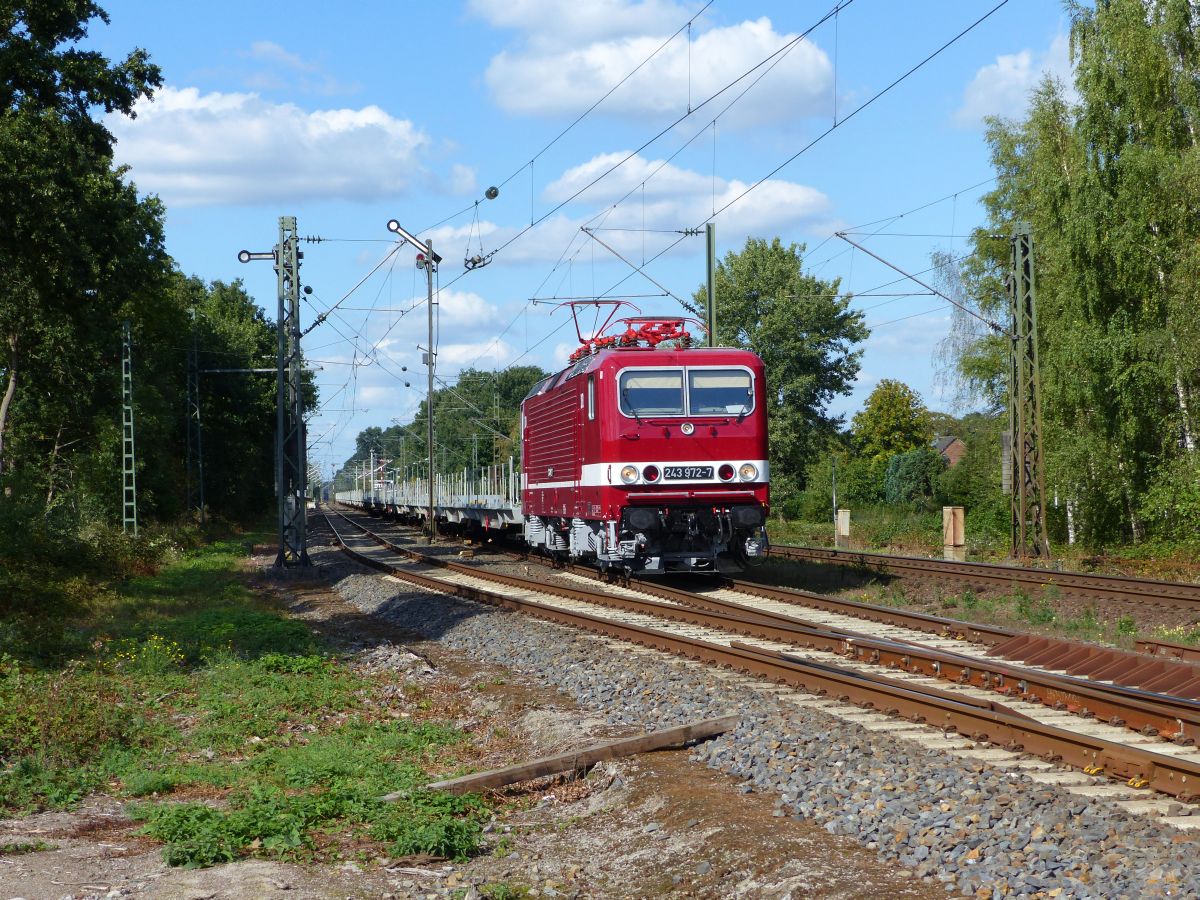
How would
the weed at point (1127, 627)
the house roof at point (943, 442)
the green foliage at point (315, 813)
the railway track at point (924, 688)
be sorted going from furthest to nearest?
the house roof at point (943, 442) < the weed at point (1127, 627) < the railway track at point (924, 688) < the green foliage at point (315, 813)

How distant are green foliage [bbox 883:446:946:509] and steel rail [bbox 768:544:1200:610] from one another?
38.1 metres

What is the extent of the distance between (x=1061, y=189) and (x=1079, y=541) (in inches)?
367

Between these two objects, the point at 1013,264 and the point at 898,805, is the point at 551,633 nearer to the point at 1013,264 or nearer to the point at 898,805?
the point at 898,805

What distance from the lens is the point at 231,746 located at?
9.73m

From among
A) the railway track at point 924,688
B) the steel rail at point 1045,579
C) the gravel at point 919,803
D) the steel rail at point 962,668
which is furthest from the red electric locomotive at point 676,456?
the gravel at point 919,803

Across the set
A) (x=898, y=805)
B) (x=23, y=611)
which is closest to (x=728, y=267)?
(x=23, y=611)

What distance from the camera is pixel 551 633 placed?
50.0ft

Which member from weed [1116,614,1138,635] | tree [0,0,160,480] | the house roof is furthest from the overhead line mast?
the house roof

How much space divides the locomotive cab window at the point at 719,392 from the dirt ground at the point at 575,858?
11.0 metres

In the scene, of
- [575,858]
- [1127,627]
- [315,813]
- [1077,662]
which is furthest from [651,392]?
[575,858]

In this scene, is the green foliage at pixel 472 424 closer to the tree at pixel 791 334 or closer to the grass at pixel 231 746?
the tree at pixel 791 334

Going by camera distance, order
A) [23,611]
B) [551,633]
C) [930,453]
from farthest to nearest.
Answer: [930,453] → [23,611] → [551,633]

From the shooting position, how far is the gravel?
545cm

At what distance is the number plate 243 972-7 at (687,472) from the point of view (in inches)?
747
